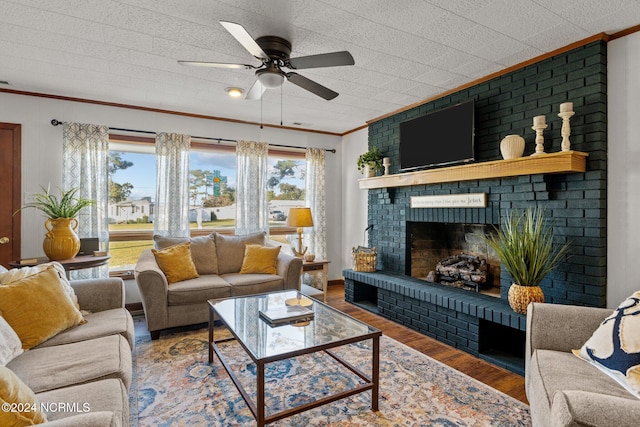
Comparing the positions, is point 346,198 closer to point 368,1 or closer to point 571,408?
point 368,1

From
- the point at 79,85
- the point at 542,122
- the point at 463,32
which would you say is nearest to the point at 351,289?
the point at 542,122

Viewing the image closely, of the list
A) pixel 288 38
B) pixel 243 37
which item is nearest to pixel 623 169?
pixel 288 38

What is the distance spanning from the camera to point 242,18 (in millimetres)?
2154

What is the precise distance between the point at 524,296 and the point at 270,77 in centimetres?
242

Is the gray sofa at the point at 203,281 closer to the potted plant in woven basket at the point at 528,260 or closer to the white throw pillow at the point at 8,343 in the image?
the white throw pillow at the point at 8,343

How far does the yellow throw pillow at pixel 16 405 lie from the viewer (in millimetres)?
990

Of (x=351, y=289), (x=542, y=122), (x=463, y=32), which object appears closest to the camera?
(x=463, y=32)

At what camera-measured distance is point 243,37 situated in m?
1.94

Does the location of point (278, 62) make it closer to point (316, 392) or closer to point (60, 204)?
point (316, 392)

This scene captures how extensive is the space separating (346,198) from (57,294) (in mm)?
4029

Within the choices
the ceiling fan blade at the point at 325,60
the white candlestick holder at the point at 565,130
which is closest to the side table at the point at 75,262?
the ceiling fan blade at the point at 325,60

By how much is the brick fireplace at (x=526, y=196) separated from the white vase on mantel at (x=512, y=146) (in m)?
0.16

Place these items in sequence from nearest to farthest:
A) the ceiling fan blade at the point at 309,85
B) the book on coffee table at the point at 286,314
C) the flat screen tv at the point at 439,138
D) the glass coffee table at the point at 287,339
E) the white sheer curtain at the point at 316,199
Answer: the glass coffee table at the point at 287,339 < the book on coffee table at the point at 286,314 < the ceiling fan blade at the point at 309,85 < the flat screen tv at the point at 439,138 < the white sheer curtain at the point at 316,199

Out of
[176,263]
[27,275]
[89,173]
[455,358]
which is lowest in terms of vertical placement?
[455,358]
